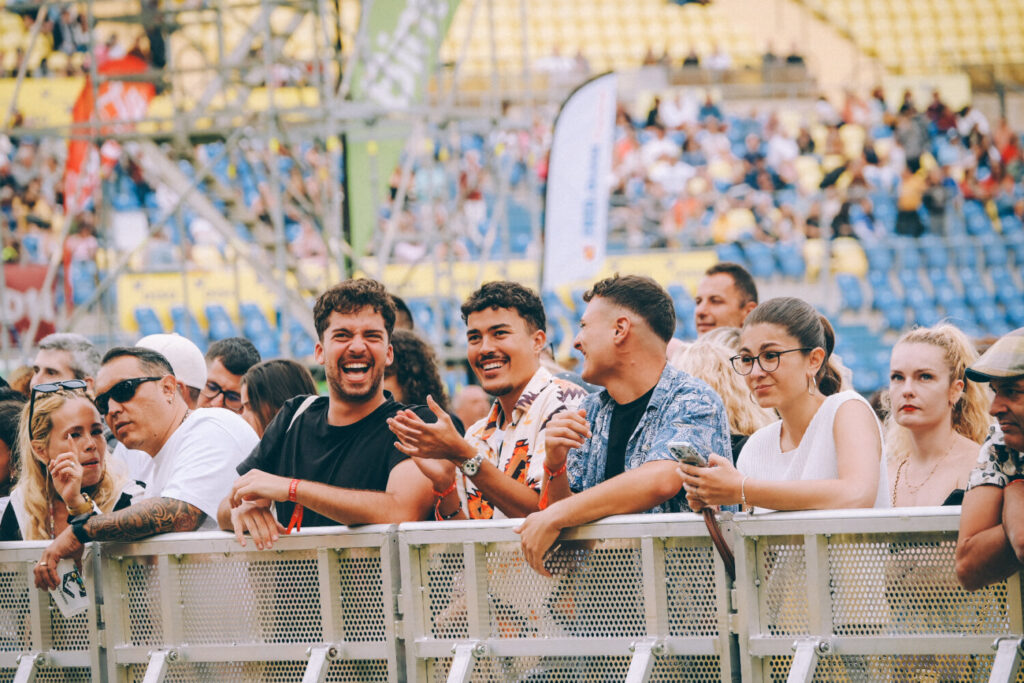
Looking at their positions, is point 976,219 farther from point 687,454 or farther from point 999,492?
point 687,454

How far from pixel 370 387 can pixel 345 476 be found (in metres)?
0.30

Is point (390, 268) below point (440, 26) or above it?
below

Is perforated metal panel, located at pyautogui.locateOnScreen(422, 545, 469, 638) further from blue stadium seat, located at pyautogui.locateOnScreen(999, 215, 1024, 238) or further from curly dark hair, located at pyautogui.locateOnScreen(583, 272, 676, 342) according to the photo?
blue stadium seat, located at pyautogui.locateOnScreen(999, 215, 1024, 238)

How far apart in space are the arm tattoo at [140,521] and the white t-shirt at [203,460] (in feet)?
0.20

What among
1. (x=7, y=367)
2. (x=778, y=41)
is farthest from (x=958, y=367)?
(x=778, y=41)

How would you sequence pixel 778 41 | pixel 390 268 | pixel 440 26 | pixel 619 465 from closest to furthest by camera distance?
pixel 619 465 → pixel 440 26 → pixel 390 268 → pixel 778 41

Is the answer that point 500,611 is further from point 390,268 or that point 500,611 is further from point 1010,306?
point 1010,306

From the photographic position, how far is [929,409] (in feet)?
13.5

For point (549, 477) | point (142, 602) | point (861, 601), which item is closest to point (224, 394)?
point (142, 602)

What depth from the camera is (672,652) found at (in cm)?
346

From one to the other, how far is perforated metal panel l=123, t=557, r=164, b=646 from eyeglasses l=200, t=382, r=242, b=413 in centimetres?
189

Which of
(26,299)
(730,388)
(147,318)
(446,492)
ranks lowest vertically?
(446,492)

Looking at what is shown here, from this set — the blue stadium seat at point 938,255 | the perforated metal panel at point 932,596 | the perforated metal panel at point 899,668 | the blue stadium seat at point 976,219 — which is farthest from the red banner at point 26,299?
the blue stadium seat at point 976,219

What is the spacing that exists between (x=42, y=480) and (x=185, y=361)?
0.93 m
